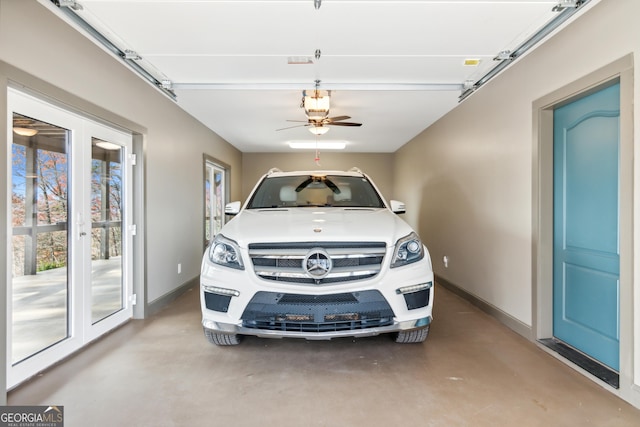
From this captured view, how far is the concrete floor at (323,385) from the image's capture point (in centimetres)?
175

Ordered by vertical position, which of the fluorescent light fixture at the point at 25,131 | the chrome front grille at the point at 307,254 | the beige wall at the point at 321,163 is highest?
the beige wall at the point at 321,163

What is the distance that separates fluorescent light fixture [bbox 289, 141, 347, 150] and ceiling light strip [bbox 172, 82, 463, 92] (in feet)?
10.9

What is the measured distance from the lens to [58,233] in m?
2.38

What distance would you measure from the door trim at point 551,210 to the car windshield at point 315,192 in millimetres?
1318

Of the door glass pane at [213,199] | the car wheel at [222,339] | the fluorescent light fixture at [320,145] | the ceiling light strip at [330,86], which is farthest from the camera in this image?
the fluorescent light fixture at [320,145]

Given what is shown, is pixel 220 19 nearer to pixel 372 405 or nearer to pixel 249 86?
pixel 249 86

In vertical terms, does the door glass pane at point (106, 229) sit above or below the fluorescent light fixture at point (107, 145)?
below

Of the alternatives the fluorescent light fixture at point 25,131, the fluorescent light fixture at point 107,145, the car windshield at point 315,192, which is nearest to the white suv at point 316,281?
the car windshield at point 315,192

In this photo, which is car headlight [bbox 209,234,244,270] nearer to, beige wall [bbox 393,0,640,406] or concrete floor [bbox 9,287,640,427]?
concrete floor [bbox 9,287,640,427]

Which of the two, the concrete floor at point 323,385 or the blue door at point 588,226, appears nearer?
the concrete floor at point 323,385

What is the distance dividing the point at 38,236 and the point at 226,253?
50.1 inches

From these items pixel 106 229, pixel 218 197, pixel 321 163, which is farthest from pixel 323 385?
pixel 321 163

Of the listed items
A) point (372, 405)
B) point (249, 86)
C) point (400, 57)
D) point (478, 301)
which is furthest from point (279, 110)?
point (372, 405)

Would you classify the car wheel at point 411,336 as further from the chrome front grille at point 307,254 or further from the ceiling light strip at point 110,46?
the ceiling light strip at point 110,46
